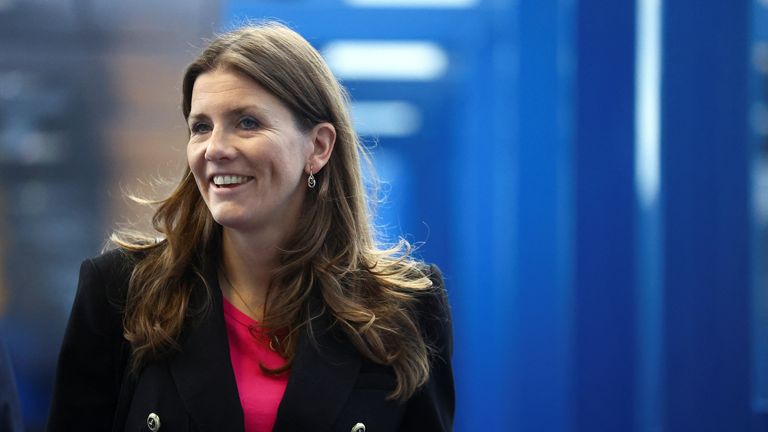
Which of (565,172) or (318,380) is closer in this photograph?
(318,380)

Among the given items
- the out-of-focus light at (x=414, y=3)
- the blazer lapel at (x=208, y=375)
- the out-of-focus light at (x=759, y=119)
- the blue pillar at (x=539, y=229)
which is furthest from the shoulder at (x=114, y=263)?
the out-of-focus light at (x=414, y=3)

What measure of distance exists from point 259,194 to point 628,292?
265 centimetres

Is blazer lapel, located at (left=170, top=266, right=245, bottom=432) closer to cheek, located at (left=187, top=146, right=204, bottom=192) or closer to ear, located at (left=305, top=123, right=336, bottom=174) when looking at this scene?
cheek, located at (left=187, top=146, right=204, bottom=192)

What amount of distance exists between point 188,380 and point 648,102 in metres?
2.46

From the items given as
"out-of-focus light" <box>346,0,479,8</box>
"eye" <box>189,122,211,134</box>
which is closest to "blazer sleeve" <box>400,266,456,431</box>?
"eye" <box>189,122,211,134</box>

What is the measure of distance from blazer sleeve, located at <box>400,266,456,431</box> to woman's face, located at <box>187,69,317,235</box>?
21.6 inches

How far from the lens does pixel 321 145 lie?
2.77m

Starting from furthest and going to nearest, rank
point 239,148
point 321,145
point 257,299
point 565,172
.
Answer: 1. point 565,172
2. point 321,145
3. point 257,299
4. point 239,148

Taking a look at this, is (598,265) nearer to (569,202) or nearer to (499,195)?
(569,202)

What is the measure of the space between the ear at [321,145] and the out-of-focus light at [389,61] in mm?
4492

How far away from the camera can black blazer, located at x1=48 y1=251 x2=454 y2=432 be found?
242cm

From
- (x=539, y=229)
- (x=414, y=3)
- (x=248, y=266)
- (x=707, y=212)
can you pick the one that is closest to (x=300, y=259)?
(x=248, y=266)

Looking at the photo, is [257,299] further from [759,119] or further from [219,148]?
[759,119]

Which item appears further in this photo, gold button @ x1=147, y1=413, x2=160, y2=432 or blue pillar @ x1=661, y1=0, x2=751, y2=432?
blue pillar @ x1=661, y1=0, x2=751, y2=432
